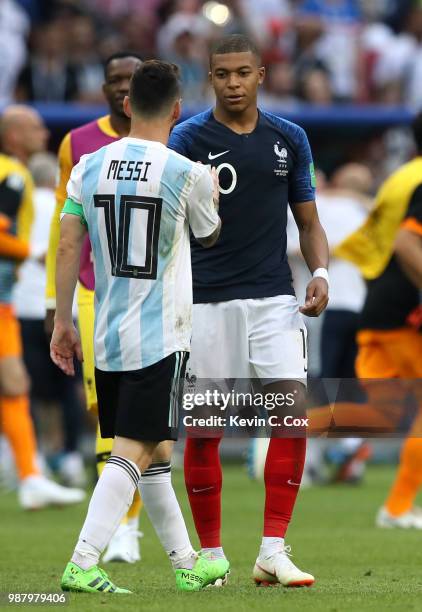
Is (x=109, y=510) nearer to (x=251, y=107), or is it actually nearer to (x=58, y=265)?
(x=58, y=265)

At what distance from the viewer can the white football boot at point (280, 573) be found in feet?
19.8

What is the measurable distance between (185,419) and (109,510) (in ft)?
2.70

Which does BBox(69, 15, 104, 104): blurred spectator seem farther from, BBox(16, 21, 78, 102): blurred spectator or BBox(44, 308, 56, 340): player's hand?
BBox(44, 308, 56, 340): player's hand

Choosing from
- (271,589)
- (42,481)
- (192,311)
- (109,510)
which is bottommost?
(42,481)

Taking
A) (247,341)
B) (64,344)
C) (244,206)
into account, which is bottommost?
(247,341)

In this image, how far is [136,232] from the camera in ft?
18.4

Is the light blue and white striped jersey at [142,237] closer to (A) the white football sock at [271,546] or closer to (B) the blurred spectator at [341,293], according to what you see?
(A) the white football sock at [271,546]

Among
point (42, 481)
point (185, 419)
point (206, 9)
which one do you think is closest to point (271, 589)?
point (185, 419)

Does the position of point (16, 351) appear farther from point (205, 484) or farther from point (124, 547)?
point (205, 484)

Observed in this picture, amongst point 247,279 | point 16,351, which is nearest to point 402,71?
point 16,351

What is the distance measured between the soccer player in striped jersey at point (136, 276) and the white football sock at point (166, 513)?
303 mm

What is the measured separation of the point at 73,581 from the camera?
215 inches

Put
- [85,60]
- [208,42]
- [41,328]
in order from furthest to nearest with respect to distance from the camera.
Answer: [208,42], [85,60], [41,328]

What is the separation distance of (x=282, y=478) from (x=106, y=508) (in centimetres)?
100
